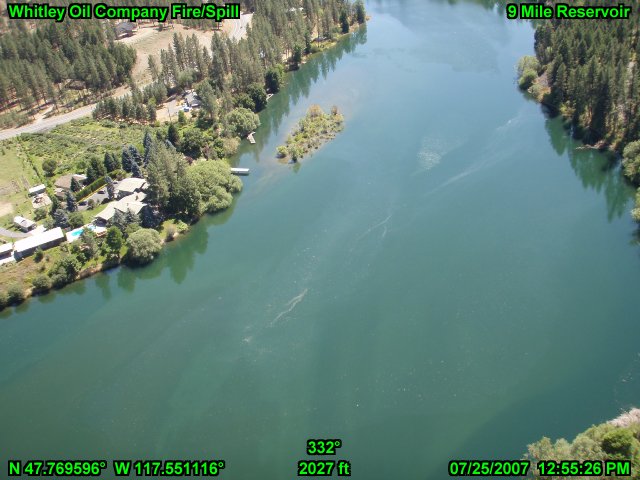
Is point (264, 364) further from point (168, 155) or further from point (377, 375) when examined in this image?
point (168, 155)

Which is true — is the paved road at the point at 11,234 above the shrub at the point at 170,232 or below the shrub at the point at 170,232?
above

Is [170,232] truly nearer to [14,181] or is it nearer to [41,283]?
[41,283]

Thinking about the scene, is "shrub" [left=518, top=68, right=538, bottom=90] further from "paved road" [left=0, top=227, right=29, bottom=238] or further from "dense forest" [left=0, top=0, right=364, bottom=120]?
"paved road" [left=0, top=227, right=29, bottom=238]

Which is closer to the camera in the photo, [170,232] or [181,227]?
[170,232]

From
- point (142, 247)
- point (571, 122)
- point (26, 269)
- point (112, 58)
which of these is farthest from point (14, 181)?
point (571, 122)

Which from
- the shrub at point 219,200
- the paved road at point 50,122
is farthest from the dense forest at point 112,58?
the shrub at point 219,200

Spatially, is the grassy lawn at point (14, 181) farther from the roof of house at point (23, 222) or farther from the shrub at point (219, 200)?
the shrub at point (219, 200)
